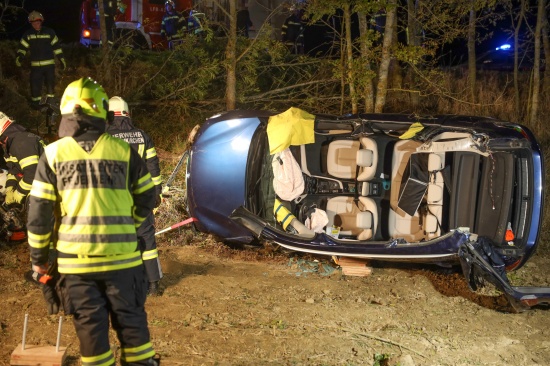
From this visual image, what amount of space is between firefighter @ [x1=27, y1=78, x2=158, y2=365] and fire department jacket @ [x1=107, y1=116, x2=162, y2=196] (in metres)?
2.14

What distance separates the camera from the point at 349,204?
700 centimetres

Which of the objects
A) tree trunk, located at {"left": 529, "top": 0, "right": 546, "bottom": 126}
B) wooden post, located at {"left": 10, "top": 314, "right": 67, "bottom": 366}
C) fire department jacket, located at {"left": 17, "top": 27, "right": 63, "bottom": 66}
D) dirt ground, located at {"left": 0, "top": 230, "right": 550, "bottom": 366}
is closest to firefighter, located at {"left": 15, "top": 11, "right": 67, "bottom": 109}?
fire department jacket, located at {"left": 17, "top": 27, "right": 63, "bottom": 66}

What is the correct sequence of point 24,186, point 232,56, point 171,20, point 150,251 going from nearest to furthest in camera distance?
point 150,251
point 24,186
point 232,56
point 171,20

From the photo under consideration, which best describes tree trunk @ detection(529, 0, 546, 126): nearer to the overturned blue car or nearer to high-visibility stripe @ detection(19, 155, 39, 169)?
the overturned blue car

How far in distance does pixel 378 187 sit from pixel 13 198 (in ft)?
13.1

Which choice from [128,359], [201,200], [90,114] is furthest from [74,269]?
[201,200]

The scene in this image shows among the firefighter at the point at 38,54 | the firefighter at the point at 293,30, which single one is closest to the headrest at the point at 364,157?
the firefighter at the point at 38,54

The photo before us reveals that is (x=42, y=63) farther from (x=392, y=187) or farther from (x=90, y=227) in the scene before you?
(x=90, y=227)

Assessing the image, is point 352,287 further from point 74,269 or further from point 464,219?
point 74,269

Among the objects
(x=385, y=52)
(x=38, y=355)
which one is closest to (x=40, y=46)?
(x=385, y=52)

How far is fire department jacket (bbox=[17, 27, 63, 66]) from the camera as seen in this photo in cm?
1038

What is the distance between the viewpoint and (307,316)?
5.34 metres

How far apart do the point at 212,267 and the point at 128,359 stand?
9.91 feet

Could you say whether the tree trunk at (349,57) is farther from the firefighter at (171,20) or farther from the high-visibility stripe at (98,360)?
the high-visibility stripe at (98,360)
